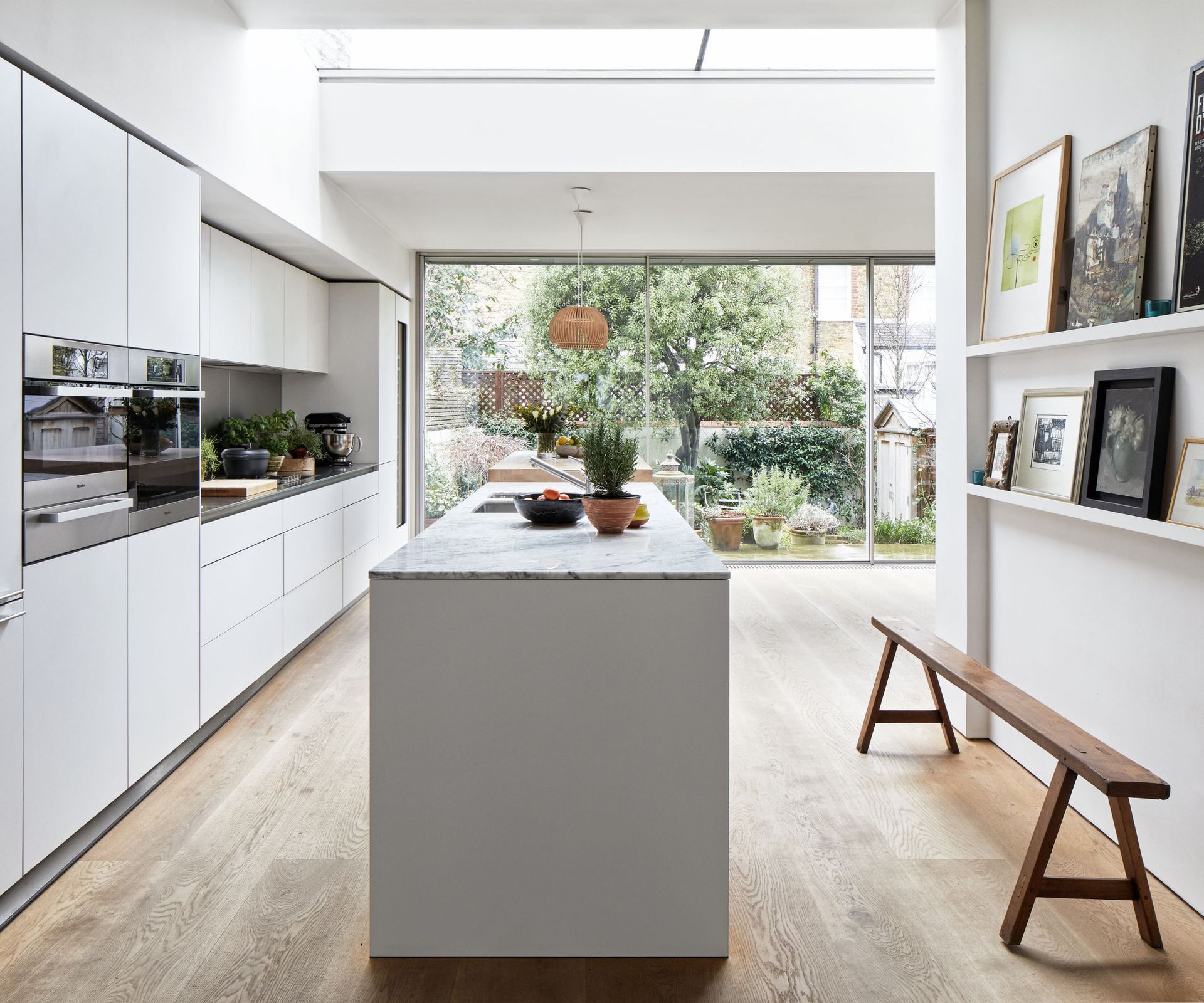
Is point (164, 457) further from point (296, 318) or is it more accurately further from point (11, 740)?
point (296, 318)

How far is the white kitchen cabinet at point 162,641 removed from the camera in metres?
2.80

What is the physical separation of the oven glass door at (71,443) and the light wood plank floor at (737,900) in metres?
1.02

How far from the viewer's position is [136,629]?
9.21 feet

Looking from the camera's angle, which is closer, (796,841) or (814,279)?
(796,841)

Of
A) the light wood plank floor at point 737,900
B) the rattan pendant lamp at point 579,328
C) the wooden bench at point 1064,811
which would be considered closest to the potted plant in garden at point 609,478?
the light wood plank floor at point 737,900

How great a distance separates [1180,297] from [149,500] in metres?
2.98

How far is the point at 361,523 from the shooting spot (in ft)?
19.4

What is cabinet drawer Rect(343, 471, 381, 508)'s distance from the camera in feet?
18.1

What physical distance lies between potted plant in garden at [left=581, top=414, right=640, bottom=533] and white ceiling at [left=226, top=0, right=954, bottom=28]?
1.96 meters

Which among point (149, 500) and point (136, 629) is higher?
point (149, 500)

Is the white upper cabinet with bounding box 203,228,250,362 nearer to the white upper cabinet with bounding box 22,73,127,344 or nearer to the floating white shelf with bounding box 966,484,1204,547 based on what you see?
the white upper cabinet with bounding box 22,73,127,344

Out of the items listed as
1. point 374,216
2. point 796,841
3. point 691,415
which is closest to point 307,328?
point 374,216

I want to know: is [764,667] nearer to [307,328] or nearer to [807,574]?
[807,574]

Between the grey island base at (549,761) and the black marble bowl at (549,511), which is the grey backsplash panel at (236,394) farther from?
the grey island base at (549,761)
